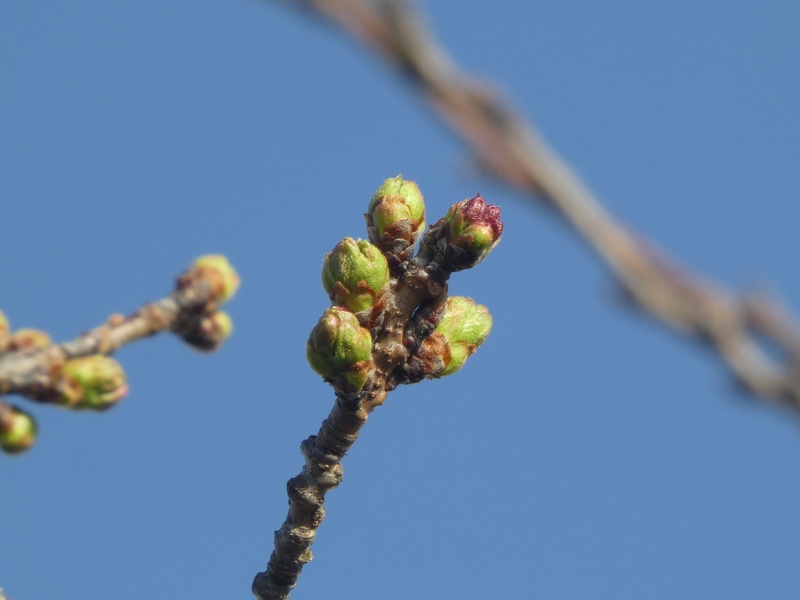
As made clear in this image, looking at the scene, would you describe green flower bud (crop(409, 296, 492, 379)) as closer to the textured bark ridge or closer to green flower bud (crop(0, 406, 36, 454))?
the textured bark ridge

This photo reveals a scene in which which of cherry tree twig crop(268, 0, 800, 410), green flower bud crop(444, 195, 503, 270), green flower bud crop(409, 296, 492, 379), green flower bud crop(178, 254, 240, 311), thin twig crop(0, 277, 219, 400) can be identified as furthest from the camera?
green flower bud crop(409, 296, 492, 379)

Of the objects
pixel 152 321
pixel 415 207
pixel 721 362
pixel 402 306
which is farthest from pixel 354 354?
pixel 721 362

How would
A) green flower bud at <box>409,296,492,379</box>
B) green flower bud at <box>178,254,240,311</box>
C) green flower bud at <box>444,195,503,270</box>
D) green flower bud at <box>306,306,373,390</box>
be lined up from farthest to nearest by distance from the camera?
green flower bud at <box>409,296,492,379</box> → green flower bud at <box>444,195,503,270</box> → green flower bud at <box>306,306,373,390</box> → green flower bud at <box>178,254,240,311</box>

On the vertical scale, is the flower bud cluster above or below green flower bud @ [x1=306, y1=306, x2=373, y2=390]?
above

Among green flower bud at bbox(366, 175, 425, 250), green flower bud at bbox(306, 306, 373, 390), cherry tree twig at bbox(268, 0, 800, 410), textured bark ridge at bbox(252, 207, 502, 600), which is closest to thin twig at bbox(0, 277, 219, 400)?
green flower bud at bbox(306, 306, 373, 390)

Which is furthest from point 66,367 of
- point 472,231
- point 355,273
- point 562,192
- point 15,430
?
point 562,192

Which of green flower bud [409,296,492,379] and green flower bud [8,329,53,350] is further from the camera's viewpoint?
green flower bud [409,296,492,379]

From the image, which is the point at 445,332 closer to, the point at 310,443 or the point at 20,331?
the point at 310,443

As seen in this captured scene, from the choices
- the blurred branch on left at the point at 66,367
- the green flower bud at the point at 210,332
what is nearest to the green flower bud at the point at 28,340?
the blurred branch on left at the point at 66,367
